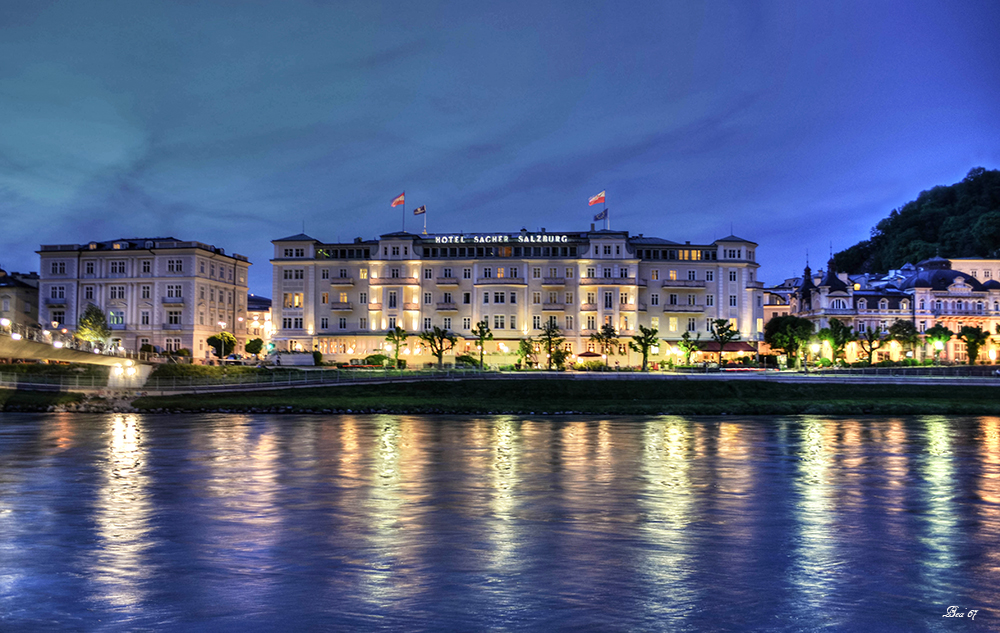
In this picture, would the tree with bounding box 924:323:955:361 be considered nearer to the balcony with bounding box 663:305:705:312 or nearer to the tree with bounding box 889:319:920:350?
the tree with bounding box 889:319:920:350

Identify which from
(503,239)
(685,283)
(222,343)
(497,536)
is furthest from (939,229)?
(497,536)

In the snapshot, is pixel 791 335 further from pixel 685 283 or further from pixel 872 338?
pixel 685 283

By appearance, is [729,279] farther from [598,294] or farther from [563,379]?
[563,379]

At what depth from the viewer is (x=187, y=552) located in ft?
62.2

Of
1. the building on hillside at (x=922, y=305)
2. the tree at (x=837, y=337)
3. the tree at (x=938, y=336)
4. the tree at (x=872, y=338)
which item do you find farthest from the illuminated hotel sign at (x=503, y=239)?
the tree at (x=938, y=336)

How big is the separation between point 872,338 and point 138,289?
318 feet

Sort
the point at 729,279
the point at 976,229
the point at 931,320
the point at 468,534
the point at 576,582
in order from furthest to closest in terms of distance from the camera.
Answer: the point at 976,229, the point at 931,320, the point at 729,279, the point at 468,534, the point at 576,582

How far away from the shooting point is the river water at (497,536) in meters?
14.6

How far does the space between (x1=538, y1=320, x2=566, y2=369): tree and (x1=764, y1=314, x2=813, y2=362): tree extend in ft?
92.6

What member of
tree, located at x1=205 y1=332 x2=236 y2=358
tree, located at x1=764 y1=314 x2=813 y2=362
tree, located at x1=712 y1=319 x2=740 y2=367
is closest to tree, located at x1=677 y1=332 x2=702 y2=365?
tree, located at x1=712 y1=319 x2=740 y2=367

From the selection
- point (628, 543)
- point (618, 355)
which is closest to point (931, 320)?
point (618, 355)

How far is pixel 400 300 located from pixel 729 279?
145 feet

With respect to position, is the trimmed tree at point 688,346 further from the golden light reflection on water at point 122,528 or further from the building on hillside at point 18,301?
the building on hillside at point 18,301

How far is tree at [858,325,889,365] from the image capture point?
325 feet
